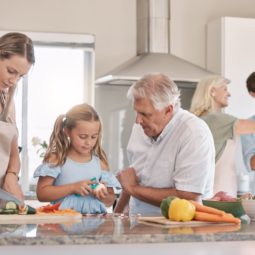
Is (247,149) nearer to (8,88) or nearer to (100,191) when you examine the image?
(100,191)

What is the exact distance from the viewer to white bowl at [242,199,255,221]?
2203 mm

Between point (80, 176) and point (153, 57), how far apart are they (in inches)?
94.5

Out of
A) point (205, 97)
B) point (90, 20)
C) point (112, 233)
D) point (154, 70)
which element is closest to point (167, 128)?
point (112, 233)

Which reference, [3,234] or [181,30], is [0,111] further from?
[181,30]

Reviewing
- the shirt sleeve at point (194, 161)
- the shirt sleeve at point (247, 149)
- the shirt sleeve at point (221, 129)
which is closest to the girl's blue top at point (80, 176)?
the shirt sleeve at point (194, 161)

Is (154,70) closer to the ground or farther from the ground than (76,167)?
farther from the ground

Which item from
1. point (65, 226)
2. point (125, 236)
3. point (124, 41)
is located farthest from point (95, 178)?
point (124, 41)

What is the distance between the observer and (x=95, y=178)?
259 centimetres

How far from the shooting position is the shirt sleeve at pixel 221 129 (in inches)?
132

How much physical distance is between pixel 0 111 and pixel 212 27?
3.13 meters

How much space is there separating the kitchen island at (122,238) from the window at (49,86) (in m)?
3.03

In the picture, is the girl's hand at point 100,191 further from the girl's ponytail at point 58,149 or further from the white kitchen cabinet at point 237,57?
the white kitchen cabinet at point 237,57

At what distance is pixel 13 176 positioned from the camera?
2.30 meters

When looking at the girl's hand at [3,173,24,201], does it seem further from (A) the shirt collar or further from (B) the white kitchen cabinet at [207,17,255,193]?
(B) the white kitchen cabinet at [207,17,255,193]
